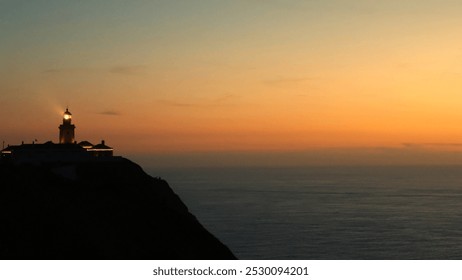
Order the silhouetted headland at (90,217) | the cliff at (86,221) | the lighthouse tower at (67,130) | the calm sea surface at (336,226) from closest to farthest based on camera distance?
the cliff at (86,221) → the silhouetted headland at (90,217) → the calm sea surface at (336,226) → the lighthouse tower at (67,130)

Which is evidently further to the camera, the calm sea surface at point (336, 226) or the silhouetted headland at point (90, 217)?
the calm sea surface at point (336, 226)

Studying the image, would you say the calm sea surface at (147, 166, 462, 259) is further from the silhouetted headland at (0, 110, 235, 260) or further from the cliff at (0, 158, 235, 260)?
the cliff at (0, 158, 235, 260)

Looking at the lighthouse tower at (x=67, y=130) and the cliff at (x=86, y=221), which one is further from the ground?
the lighthouse tower at (x=67, y=130)

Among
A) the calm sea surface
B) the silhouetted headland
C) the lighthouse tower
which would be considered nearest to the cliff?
the silhouetted headland

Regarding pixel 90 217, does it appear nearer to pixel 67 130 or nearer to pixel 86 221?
pixel 86 221

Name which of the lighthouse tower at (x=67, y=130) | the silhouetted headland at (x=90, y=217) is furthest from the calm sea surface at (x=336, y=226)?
the lighthouse tower at (x=67, y=130)

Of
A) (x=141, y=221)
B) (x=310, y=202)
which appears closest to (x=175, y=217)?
(x=141, y=221)

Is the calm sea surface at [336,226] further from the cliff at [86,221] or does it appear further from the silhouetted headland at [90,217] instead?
the cliff at [86,221]
